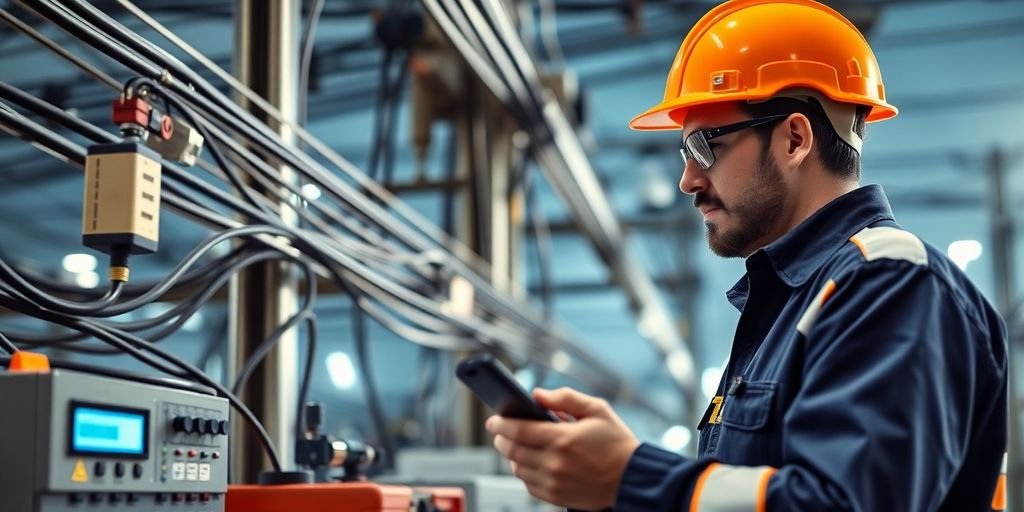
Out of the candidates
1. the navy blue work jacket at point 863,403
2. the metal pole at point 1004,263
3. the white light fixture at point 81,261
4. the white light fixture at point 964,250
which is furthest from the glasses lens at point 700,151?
the white light fixture at point 964,250

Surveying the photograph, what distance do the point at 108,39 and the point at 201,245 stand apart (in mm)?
244

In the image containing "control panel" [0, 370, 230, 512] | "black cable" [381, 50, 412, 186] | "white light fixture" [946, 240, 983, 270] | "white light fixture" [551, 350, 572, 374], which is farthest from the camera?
"white light fixture" [946, 240, 983, 270]

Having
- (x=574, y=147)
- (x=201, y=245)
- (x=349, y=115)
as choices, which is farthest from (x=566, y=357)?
(x=201, y=245)

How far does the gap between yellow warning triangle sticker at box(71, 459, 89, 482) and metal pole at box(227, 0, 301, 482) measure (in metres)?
0.79

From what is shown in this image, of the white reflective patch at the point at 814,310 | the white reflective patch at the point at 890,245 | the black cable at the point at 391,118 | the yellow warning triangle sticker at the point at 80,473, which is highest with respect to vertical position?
the black cable at the point at 391,118

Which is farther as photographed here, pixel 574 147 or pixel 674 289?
pixel 674 289

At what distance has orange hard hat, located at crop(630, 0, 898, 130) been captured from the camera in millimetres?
1253

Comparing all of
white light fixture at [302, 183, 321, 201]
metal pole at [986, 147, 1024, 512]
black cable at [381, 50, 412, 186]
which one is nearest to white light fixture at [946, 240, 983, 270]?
metal pole at [986, 147, 1024, 512]

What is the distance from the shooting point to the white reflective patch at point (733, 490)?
901 mm

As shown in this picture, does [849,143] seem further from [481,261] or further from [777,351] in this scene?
[481,261]

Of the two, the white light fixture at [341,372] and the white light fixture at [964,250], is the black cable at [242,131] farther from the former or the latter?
the white light fixture at [341,372]

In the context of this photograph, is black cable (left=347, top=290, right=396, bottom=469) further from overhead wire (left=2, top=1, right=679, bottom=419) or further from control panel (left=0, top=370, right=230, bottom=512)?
control panel (left=0, top=370, right=230, bottom=512)

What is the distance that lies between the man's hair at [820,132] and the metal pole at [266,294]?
80 cm

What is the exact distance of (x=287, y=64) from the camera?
1792 millimetres
